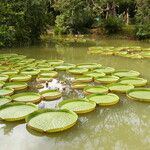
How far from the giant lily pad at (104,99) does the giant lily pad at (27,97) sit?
3.70ft

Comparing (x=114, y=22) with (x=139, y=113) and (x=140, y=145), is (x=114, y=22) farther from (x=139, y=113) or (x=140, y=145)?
(x=140, y=145)

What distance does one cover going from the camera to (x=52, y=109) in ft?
19.5

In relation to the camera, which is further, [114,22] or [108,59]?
[114,22]

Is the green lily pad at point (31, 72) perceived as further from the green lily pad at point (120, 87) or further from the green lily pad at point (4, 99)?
the green lily pad at point (120, 87)

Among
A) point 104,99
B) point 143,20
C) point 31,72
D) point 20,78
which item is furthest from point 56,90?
point 143,20

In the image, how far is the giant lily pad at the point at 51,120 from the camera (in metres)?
5.31

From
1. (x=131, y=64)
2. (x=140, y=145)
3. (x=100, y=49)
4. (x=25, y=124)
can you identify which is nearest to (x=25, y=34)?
(x=100, y=49)

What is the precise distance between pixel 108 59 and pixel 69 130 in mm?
6633

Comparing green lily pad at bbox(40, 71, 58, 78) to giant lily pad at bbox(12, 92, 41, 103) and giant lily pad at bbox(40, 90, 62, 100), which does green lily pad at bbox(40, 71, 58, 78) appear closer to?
giant lily pad at bbox(40, 90, 62, 100)

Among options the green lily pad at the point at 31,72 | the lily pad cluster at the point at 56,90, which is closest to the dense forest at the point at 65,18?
the lily pad cluster at the point at 56,90

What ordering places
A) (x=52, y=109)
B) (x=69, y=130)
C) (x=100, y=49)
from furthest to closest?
(x=100, y=49), (x=52, y=109), (x=69, y=130)

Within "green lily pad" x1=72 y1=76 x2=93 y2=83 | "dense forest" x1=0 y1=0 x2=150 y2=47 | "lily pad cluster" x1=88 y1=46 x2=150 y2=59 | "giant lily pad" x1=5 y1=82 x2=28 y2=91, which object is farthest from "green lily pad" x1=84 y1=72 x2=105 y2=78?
"dense forest" x1=0 y1=0 x2=150 y2=47

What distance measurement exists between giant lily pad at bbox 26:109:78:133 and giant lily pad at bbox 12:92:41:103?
0.87 metres

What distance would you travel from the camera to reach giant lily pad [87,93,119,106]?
254 inches
